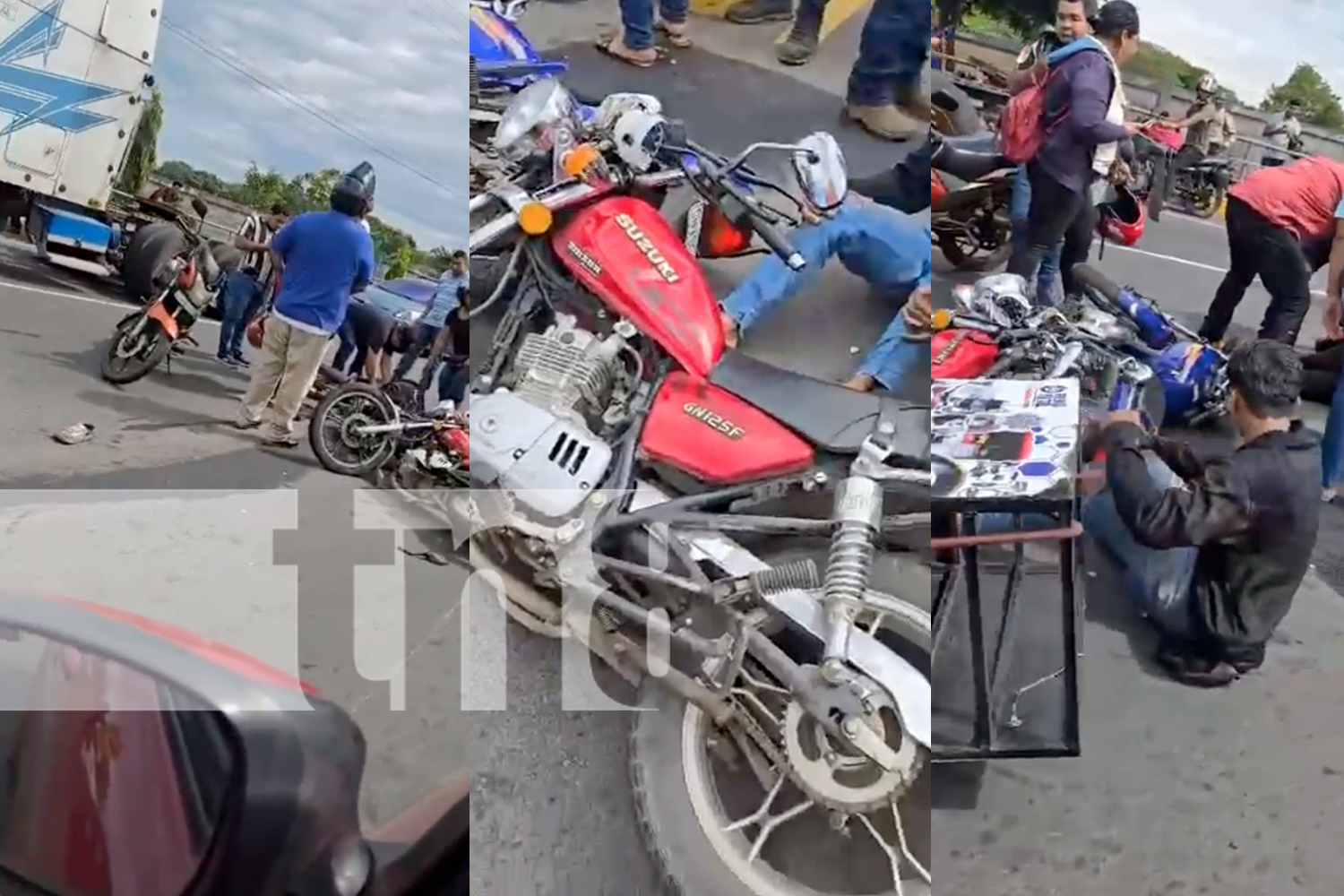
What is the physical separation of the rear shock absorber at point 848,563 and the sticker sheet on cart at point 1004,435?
0.28ft

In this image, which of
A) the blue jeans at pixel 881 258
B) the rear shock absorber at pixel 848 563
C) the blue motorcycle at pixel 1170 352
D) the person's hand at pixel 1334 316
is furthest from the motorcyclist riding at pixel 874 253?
the person's hand at pixel 1334 316

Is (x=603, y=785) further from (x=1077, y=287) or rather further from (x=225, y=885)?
(x=1077, y=287)

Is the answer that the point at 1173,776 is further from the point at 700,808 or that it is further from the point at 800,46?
the point at 800,46

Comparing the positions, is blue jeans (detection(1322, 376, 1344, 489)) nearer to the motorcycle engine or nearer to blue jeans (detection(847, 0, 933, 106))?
blue jeans (detection(847, 0, 933, 106))

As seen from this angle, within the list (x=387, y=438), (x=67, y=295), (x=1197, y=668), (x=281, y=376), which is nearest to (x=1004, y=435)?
(x=1197, y=668)

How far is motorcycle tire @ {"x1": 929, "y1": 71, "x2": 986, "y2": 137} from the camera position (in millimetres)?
1027

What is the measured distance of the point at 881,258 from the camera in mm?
1056

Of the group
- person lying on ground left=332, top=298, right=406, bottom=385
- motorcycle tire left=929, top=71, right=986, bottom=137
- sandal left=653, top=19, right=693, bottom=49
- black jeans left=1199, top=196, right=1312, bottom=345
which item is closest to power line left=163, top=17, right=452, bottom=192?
person lying on ground left=332, top=298, right=406, bottom=385

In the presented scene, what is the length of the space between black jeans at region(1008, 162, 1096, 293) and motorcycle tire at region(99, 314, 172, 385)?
0.83m

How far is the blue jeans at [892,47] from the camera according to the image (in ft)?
3.26

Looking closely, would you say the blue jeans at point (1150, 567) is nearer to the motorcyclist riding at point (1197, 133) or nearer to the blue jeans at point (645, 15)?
the motorcyclist riding at point (1197, 133)

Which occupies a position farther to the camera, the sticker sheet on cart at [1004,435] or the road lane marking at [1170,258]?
the road lane marking at [1170,258]

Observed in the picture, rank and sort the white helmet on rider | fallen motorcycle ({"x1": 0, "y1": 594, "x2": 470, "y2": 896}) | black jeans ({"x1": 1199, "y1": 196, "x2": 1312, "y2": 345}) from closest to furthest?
fallen motorcycle ({"x1": 0, "y1": 594, "x2": 470, "y2": 896}), the white helmet on rider, black jeans ({"x1": 1199, "y1": 196, "x2": 1312, "y2": 345})

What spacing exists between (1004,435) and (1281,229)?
0.39 metres
